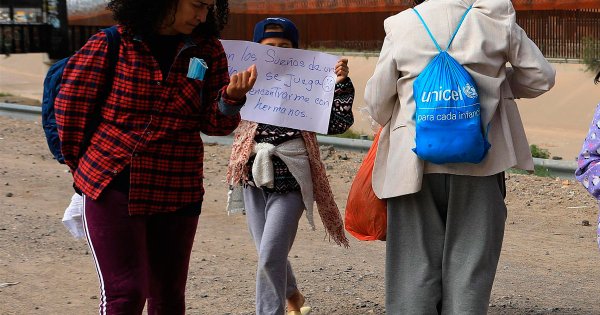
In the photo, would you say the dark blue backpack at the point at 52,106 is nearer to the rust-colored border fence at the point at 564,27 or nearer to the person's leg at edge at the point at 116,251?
the person's leg at edge at the point at 116,251

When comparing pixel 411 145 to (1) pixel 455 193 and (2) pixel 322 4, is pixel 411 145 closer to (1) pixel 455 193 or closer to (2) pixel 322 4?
(1) pixel 455 193

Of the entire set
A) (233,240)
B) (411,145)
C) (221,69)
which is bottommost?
(233,240)

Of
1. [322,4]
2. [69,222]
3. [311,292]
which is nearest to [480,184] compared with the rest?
[69,222]

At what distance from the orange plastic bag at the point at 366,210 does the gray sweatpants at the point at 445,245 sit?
7cm

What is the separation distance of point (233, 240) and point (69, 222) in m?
3.69

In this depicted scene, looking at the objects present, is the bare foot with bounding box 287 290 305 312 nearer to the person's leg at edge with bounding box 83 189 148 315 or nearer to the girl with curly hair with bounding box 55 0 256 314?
the girl with curly hair with bounding box 55 0 256 314

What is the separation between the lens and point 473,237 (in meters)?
4.41

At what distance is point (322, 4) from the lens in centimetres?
2220

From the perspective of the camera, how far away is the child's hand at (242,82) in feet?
13.2

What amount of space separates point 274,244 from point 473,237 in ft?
4.15

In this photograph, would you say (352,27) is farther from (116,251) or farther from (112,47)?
(116,251)

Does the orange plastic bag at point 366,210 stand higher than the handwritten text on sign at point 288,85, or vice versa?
the handwritten text on sign at point 288,85

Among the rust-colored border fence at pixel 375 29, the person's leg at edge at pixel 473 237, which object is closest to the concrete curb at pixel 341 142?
the rust-colored border fence at pixel 375 29

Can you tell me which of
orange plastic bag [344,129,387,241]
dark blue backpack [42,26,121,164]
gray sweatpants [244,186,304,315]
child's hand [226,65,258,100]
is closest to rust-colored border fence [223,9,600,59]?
gray sweatpants [244,186,304,315]
